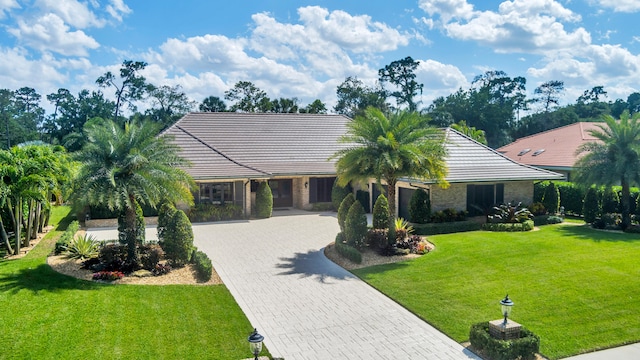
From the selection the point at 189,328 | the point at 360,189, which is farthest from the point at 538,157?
the point at 189,328

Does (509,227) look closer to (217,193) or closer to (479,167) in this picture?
(479,167)

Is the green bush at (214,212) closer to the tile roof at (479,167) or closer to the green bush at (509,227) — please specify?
the tile roof at (479,167)

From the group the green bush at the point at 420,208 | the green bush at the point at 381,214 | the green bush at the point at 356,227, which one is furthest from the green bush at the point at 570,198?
the green bush at the point at 356,227

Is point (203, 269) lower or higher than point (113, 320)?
higher

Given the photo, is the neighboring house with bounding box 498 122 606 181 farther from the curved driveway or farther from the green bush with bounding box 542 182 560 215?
the curved driveway

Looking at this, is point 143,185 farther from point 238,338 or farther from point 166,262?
point 238,338

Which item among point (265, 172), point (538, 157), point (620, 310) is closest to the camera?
point (620, 310)

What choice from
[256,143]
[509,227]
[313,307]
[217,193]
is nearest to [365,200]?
[256,143]
